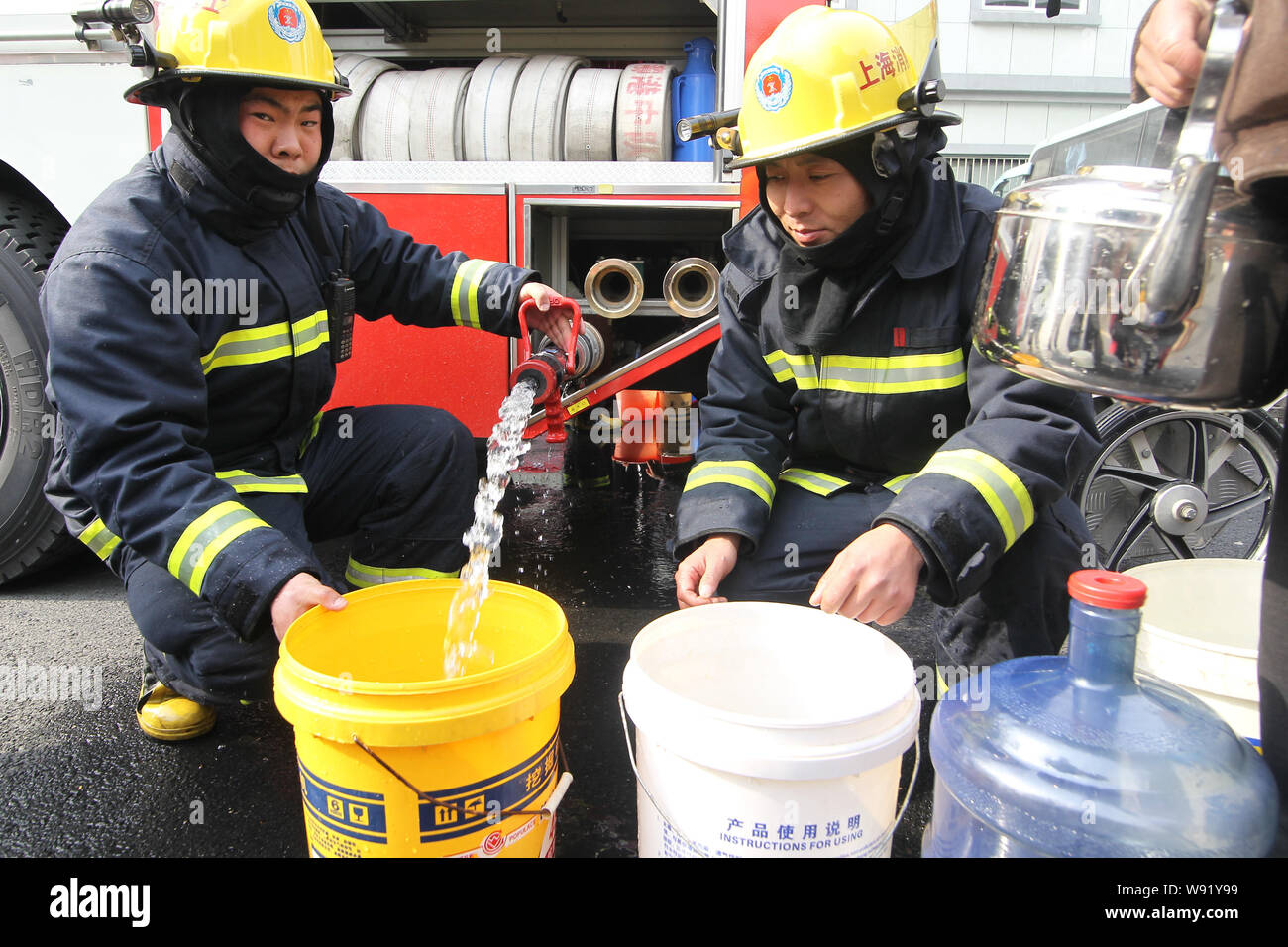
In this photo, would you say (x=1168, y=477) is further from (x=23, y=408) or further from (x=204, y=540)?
(x=23, y=408)

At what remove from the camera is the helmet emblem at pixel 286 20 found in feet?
6.23

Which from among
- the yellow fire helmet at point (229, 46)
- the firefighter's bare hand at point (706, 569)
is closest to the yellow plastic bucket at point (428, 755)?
the firefighter's bare hand at point (706, 569)

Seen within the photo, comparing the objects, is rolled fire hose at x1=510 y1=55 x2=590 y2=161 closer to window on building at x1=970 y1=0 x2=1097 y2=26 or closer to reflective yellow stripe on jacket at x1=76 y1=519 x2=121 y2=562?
reflective yellow stripe on jacket at x1=76 y1=519 x2=121 y2=562

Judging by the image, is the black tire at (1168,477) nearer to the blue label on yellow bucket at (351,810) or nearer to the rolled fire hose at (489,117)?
the rolled fire hose at (489,117)

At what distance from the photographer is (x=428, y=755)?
3.96 ft

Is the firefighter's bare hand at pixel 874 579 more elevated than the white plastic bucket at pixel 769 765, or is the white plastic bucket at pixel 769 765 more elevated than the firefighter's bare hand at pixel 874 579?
the firefighter's bare hand at pixel 874 579

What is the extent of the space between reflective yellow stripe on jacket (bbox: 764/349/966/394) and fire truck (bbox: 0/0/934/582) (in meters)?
0.94

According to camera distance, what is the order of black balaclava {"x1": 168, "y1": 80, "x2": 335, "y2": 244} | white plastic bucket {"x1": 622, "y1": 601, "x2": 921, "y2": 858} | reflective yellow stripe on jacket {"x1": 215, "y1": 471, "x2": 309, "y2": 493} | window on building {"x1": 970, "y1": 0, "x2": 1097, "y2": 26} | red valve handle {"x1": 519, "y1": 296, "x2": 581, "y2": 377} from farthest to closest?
window on building {"x1": 970, "y1": 0, "x2": 1097, "y2": 26} → red valve handle {"x1": 519, "y1": 296, "x2": 581, "y2": 377} → reflective yellow stripe on jacket {"x1": 215, "y1": 471, "x2": 309, "y2": 493} → black balaclava {"x1": 168, "y1": 80, "x2": 335, "y2": 244} → white plastic bucket {"x1": 622, "y1": 601, "x2": 921, "y2": 858}

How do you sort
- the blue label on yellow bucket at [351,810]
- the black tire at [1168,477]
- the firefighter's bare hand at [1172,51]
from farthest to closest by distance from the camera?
the black tire at [1168,477] → the blue label on yellow bucket at [351,810] → the firefighter's bare hand at [1172,51]

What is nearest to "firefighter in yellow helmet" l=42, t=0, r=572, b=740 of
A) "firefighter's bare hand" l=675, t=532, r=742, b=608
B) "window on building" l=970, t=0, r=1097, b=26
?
"firefighter's bare hand" l=675, t=532, r=742, b=608

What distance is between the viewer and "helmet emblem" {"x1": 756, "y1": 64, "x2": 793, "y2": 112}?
5.78ft

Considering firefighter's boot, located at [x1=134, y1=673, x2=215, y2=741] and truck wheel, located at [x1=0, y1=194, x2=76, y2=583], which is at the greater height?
truck wheel, located at [x1=0, y1=194, x2=76, y2=583]

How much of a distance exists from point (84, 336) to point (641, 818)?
145cm
